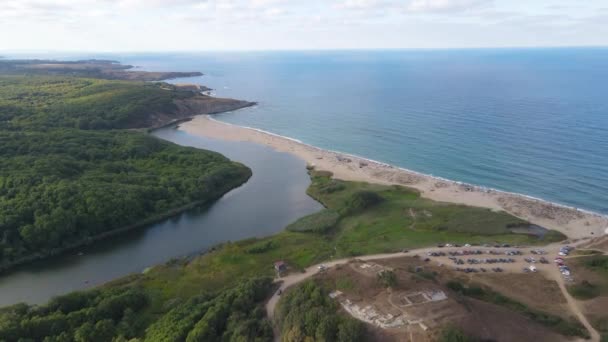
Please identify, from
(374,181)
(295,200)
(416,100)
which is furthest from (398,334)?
(416,100)

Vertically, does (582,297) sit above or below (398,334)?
below

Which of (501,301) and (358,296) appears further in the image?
(501,301)

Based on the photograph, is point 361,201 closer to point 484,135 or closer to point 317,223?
point 317,223

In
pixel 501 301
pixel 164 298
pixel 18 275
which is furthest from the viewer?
pixel 18 275

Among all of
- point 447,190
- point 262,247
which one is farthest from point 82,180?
point 447,190

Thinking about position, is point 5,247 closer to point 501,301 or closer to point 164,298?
point 164,298

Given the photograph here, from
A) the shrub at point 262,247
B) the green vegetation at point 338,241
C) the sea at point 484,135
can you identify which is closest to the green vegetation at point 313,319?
the green vegetation at point 338,241
